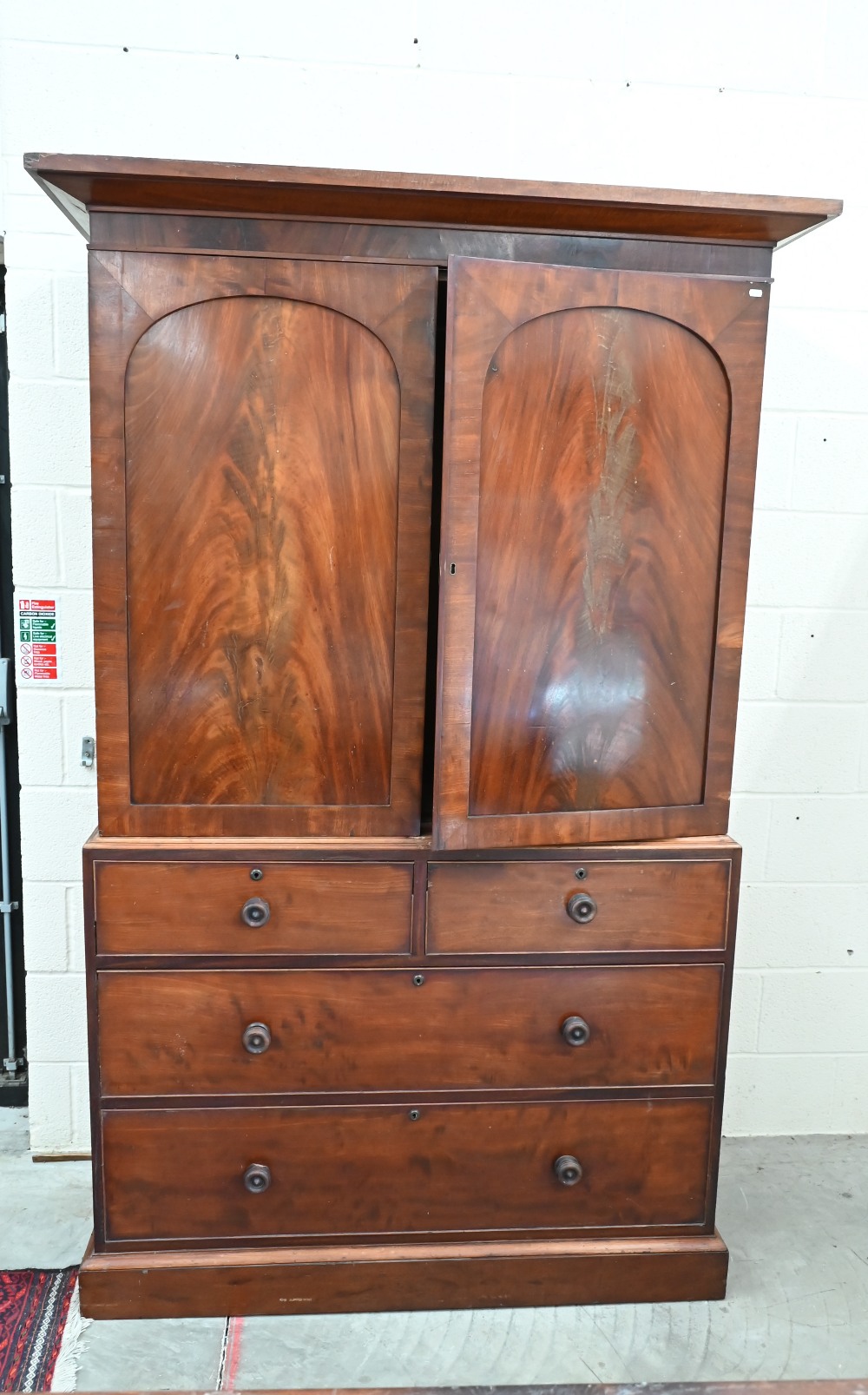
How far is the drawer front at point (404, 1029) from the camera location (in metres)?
1.90

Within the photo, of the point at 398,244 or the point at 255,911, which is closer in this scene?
the point at 398,244

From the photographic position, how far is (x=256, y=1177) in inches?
76.0

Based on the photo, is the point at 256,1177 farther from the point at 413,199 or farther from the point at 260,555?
the point at 413,199

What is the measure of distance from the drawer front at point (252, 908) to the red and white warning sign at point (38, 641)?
2.20ft

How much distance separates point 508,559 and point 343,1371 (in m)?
1.52

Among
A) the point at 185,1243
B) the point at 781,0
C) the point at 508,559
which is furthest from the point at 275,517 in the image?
the point at 781,0

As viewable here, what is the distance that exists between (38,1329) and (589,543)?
1807 mm

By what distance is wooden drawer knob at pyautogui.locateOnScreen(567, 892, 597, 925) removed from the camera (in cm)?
194

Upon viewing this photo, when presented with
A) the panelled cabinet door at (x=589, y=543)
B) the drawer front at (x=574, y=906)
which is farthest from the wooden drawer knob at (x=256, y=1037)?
the panelled cabinet door at (x=589, y=543)

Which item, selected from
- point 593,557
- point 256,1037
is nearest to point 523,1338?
point 256,1037

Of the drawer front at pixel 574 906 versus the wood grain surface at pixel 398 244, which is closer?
the wood grain surface at pixel 398 244

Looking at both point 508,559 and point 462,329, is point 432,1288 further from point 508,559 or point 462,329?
point 462,329

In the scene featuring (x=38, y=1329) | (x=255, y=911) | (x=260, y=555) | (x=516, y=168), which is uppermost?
(x=516, y=168)

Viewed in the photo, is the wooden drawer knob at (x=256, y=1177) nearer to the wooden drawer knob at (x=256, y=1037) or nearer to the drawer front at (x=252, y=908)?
the wooden drawer knob at (x=256, y=1037)
